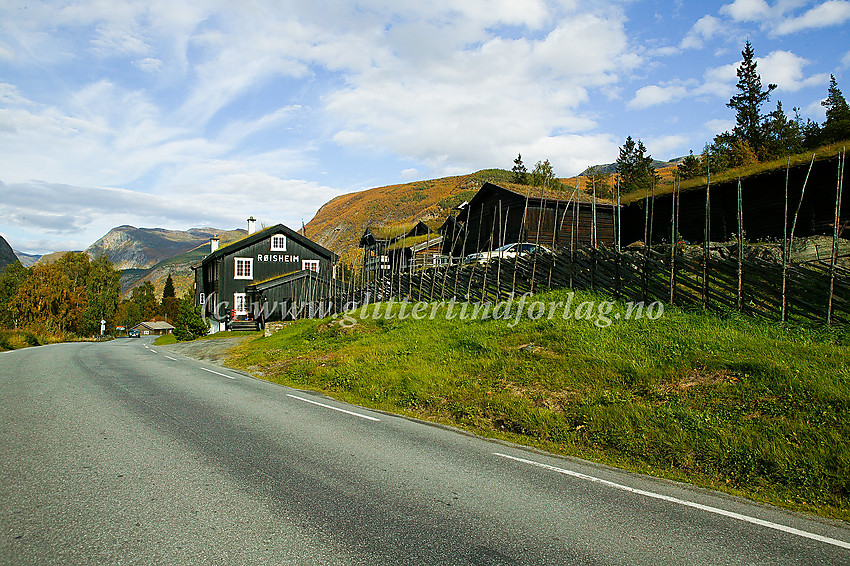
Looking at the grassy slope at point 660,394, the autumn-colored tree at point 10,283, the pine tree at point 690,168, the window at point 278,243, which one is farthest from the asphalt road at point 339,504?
the autumn-colored tree at point 10,283

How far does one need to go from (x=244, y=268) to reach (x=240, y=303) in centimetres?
339

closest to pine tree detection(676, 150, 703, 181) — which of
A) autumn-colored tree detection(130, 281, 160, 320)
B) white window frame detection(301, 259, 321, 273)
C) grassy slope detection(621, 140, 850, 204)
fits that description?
grassy slope detection(621, 140, 850, 204)

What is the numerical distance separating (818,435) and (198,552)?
699 cm

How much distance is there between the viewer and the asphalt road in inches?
153

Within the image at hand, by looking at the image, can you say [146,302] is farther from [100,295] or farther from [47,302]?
[47,302]

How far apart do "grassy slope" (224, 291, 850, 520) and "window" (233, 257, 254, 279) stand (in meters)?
36.0

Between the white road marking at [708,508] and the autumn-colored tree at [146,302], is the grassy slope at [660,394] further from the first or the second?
the autumn-colored tree at [146,302]

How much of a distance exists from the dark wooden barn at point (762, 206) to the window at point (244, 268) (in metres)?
34.5

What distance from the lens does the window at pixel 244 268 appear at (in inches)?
1844

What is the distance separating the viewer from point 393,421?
906 centimetres

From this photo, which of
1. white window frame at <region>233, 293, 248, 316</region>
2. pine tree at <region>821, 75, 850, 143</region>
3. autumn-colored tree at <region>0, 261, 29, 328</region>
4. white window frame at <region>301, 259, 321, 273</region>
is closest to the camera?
pine tree at <region>821, 75, 850, 143</region>

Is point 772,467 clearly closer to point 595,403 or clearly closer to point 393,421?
point 595,403

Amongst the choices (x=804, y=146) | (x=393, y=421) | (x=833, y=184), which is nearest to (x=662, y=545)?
(x=393, y=421)

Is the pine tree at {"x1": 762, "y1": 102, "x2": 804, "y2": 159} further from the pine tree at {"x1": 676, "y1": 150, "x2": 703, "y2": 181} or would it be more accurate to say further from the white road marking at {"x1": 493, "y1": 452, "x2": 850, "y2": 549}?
the white road marking at {"x1": 493, "y1": 452, "x2": 850, "y2": 549}
